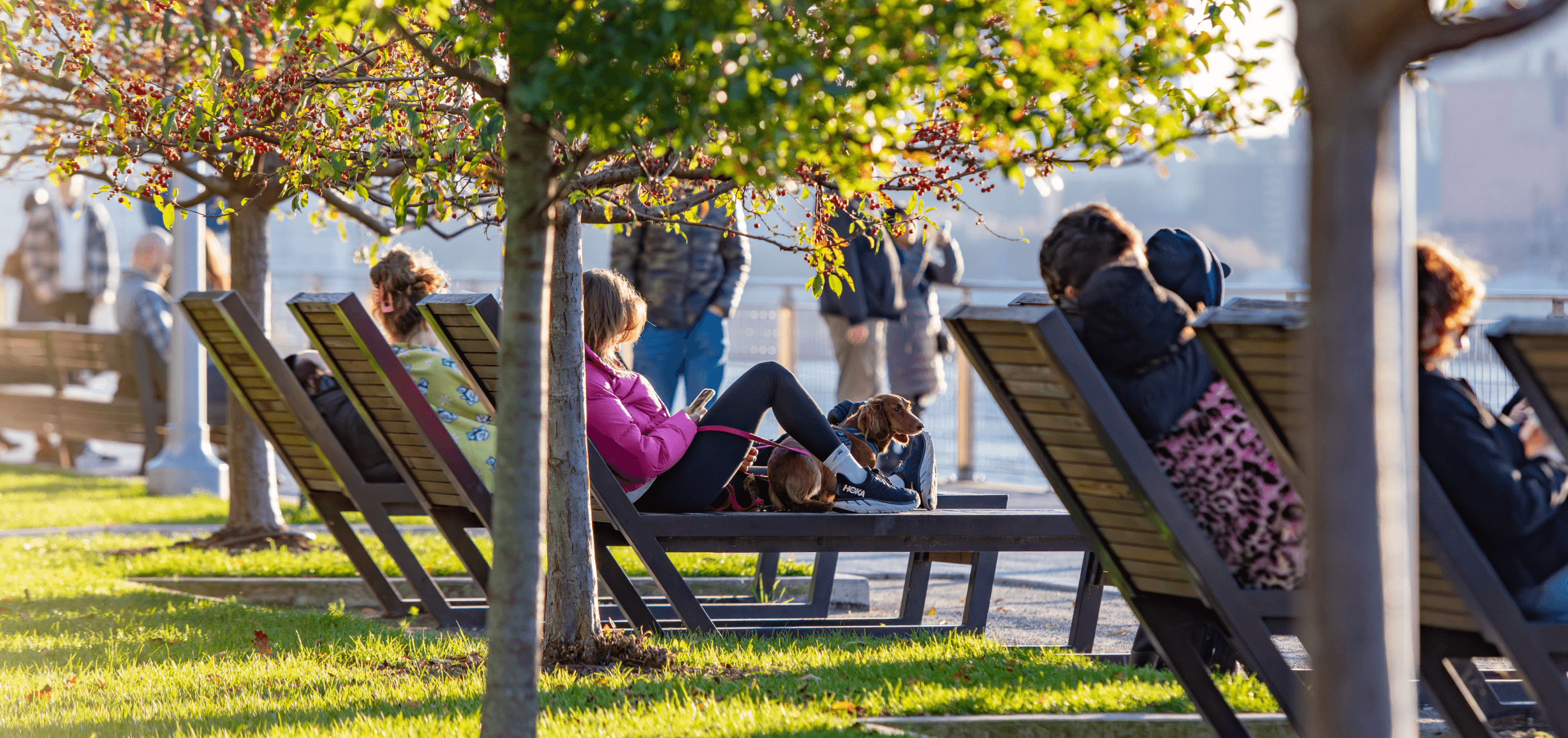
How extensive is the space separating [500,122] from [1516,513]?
2.29 m

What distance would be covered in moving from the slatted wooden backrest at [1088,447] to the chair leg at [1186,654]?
0.05 metres

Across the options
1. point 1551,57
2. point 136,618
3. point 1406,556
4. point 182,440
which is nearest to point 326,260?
point 1551,57

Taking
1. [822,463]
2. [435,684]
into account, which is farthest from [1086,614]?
[435,684]

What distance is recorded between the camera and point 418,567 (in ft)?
17.6

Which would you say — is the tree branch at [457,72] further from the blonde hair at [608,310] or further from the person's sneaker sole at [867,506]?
the person's sneaker sole at [867,506]

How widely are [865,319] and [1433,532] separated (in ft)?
23.3

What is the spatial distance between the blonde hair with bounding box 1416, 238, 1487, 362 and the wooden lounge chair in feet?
2.03

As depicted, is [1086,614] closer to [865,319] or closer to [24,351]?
[865,319]

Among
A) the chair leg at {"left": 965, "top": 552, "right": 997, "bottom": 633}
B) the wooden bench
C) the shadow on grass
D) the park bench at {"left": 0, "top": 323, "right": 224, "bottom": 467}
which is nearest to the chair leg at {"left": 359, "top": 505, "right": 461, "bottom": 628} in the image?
the wooden bench

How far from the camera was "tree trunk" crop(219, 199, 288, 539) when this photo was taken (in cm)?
726

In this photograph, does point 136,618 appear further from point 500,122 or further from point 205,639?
point 500,122

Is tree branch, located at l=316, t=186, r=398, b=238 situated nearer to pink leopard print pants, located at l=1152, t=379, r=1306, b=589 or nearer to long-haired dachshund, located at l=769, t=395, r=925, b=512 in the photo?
long-haired dachshund, located at l=769, t=395, r=925, b=512

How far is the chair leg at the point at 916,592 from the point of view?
5.24 metres

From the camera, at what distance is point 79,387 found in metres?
14.0
